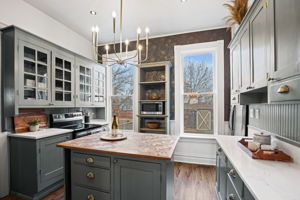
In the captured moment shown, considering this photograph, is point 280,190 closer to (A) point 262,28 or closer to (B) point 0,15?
(A) point 262,28

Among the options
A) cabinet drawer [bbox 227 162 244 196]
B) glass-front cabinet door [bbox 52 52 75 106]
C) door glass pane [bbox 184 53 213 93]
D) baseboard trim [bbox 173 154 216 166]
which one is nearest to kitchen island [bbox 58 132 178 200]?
cabinet drawer [bbox 227 162 244 196]

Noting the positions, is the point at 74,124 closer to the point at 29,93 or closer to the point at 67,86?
the point at 67,86

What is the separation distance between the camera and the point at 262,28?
4.02 feet

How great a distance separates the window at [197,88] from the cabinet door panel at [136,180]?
85.9 inches

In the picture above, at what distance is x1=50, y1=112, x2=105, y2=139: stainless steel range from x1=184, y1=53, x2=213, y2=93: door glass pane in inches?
93.3

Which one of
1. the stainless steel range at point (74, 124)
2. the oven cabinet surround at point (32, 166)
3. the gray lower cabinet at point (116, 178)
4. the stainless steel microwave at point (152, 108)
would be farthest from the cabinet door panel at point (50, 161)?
the stainless steel microwave at point (152, 108)

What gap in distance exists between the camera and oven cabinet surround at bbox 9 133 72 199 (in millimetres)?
2055

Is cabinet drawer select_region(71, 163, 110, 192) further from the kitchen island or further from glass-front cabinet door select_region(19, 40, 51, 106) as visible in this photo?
glass-front cabinet door select_region(19, 40, 51, 106)

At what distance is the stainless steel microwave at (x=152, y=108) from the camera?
336 cm

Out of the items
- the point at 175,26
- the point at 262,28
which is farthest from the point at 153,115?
the point at 262,28

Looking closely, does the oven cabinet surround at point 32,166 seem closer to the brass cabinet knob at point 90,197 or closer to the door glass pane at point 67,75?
the brass cabinet knob at point 90,197

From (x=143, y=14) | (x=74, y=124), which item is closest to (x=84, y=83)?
(x=74, y=124)

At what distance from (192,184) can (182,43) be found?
3034mm

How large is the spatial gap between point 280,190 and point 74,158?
72.5 inches
